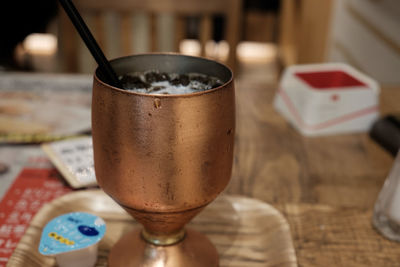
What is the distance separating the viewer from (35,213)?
2.02 feet

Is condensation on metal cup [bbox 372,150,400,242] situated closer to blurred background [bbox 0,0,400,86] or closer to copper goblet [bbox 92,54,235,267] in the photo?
copper goblet [bbox 92,54,235,267]

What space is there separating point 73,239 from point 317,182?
0.43 metres

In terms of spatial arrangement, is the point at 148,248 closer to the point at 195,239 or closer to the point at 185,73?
the point at 195,239

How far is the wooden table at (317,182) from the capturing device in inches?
22.0

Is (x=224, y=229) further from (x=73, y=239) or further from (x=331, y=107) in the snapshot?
(x=331, y=107)

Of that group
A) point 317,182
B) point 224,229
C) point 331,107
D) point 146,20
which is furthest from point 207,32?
point 224,229

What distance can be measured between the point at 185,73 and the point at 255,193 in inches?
11.0

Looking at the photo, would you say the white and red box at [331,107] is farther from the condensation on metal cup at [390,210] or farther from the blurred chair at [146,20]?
the blurred chair at [146,20]

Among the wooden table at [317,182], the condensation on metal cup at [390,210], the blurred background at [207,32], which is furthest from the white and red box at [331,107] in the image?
the blurred background at [207,32]

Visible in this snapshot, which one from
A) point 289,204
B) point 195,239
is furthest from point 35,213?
point 289,204

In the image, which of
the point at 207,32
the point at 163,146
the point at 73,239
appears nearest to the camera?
the point at 163,146

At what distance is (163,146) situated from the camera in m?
0.39

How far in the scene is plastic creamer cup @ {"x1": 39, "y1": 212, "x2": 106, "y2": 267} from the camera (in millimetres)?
484

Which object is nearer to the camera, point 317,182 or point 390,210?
point 390,210
